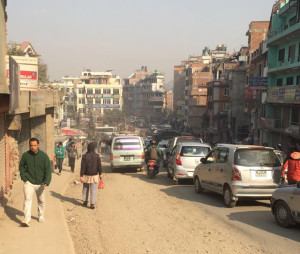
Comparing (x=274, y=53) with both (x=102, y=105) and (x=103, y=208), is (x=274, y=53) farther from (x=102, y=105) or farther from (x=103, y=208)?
(x=102, y=105)

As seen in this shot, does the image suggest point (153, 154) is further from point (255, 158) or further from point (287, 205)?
point (287, 205)

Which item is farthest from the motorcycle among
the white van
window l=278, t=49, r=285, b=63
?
window l=278, t=49, r=285, b=63

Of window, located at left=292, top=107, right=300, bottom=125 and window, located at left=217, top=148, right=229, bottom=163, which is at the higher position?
window, located at left=292, top=107, right=300, bottom=125

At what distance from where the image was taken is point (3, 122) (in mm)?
10602

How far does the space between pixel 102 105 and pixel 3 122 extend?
102m

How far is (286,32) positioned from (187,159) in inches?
972

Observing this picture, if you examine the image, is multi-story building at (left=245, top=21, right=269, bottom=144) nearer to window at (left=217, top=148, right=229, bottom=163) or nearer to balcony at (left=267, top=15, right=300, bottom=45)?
balcony at (left=267, top=15, right=300, bottom=45)

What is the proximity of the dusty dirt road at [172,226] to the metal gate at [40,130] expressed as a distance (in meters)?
6.21

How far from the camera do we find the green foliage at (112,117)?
108 meters

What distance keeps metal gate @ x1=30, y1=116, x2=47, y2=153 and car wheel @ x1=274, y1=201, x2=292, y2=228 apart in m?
12.6

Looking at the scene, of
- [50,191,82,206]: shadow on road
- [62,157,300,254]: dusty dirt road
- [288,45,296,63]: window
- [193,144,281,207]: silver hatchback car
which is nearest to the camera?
[62,157,300,254]: dusty dirt road

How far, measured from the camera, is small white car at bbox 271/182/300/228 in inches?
298

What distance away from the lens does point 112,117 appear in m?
109

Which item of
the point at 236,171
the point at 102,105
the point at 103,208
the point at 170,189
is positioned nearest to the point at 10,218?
the point at 103,208
